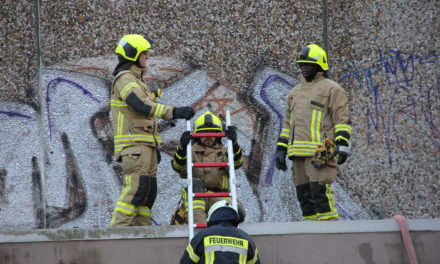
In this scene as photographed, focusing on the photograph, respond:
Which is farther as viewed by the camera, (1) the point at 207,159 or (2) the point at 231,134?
(1) the point at 207,159

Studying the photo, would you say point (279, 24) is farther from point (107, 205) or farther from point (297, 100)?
point (107, 205)

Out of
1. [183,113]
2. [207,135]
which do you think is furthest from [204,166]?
[183,113]

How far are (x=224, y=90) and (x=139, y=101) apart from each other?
2118 mm

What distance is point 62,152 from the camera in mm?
9320

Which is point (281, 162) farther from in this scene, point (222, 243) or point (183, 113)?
point (222, 243)

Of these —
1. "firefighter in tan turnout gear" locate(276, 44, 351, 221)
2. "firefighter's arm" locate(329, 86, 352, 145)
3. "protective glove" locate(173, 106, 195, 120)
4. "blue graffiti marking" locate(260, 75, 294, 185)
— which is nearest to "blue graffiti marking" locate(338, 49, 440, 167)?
"blue graffiti marking" locate(260, 75, 294, 185)

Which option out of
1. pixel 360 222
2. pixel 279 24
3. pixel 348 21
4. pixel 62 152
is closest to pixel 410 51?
pixel 348 21

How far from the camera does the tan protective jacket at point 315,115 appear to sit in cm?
782

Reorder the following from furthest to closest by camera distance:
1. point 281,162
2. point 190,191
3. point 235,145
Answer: point 235,145 < point 281,162 < point 190,191

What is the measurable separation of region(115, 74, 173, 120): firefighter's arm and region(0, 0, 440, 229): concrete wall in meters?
1.83

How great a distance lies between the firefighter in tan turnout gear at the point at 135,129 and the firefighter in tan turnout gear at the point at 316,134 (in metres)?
1.03

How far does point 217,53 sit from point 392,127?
6.27 ft

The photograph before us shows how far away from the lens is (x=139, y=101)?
24.6ft

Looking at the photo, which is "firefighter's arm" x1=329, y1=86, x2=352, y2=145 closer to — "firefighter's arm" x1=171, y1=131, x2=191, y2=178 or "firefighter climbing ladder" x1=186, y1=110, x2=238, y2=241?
"firefighter climbing ladder" x1=186, y1=110, x2=238, y2=241
